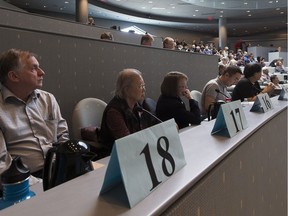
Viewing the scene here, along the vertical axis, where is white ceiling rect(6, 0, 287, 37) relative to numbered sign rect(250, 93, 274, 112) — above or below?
above

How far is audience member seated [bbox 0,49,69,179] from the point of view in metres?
1.23

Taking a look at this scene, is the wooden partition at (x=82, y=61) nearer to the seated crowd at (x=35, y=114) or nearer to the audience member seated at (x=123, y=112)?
the seated crowd at (x=35, y=114)

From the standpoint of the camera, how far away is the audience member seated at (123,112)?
1.56m

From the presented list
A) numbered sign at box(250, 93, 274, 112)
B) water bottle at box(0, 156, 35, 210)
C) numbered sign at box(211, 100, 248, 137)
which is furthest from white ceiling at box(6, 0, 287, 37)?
water bottle at box(0, 156, 35, 210)

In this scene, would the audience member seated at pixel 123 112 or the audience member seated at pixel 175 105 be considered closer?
the audience member seated at pixel 123 112

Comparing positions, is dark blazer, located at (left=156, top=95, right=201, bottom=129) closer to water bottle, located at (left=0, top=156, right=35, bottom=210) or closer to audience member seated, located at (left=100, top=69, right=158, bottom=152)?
audience member seated, located at (left=100, top=69, right=158, bottom=152)

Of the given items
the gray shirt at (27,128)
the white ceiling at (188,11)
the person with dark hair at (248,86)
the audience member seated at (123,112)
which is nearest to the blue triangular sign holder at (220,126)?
the audience member seated at (123,112)

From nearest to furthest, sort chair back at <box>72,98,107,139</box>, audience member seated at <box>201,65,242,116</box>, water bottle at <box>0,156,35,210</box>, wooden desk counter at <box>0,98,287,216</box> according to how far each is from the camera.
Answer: wooden desk counter at <box>0,98,287,216</box> < water bottle at <box>0,156,35,210</box> < chair back at <box>72,98,107,139</box> < audience member seated at <box>201,65,242,116</box>

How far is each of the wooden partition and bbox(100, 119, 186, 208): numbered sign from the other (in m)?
1.34

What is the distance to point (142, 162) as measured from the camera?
553 millimetres

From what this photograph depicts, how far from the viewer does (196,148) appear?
84cm

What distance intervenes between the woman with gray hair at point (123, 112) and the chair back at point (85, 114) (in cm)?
21

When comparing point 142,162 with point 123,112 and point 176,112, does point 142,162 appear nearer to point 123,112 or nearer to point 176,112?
point 123,112

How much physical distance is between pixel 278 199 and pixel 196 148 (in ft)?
2.78
